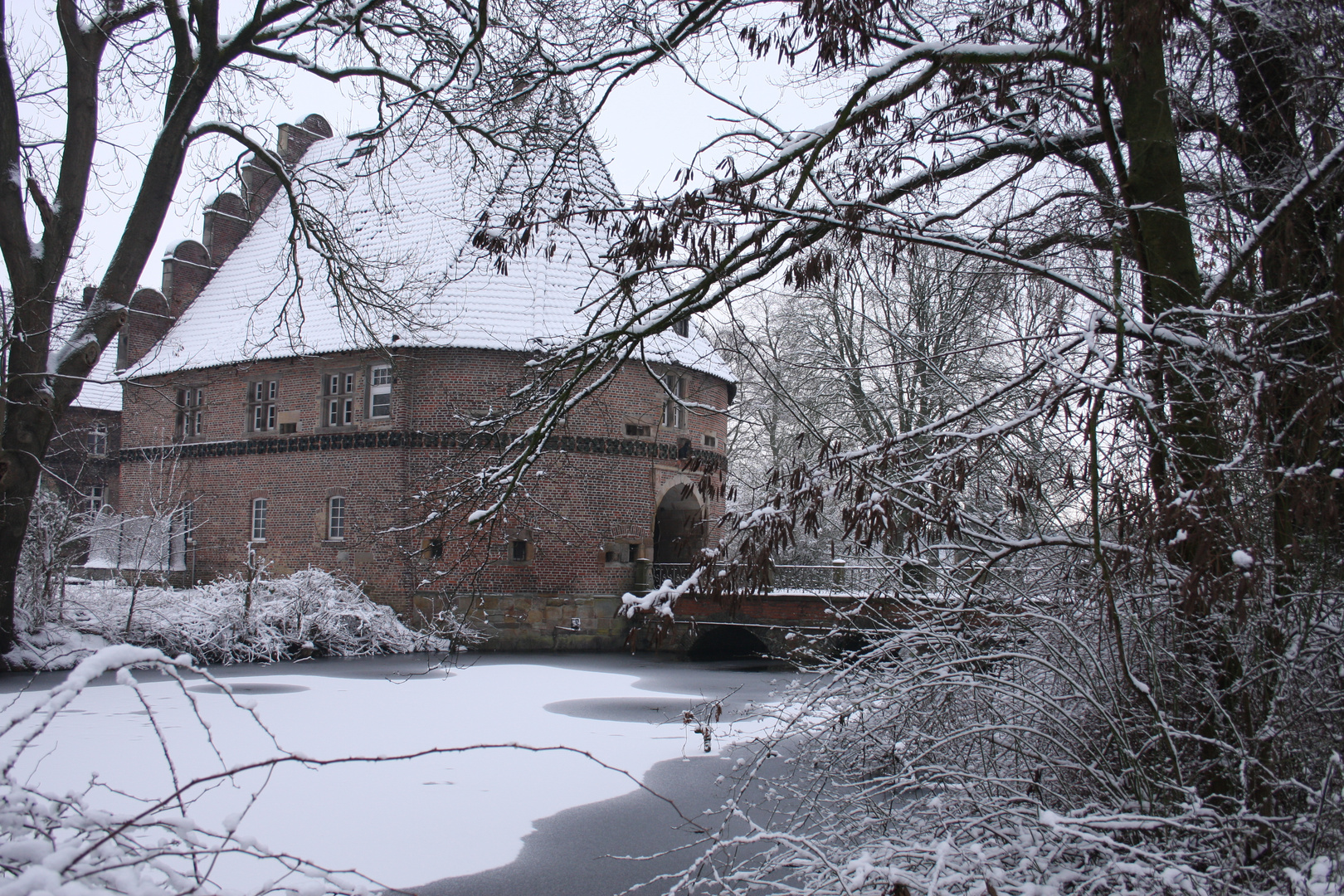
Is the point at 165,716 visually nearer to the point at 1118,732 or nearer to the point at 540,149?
the point at 540,149

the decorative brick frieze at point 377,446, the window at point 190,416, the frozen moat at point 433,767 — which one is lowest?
the frozen moat at point 433,767

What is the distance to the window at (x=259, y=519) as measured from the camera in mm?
22266

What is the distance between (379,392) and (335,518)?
2.96 metres

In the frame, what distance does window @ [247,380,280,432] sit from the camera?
74.5 ft

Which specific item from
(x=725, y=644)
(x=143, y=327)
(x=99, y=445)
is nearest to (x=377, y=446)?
(x=725, y=644)

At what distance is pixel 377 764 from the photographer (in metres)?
9.05

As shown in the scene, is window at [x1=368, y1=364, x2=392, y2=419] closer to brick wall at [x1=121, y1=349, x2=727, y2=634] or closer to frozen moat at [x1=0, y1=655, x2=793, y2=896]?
brick wall at [x1=121, y1=349, x2=727, y2=634]

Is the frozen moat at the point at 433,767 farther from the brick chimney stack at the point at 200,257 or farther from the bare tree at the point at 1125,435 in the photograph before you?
the brick chimney stack at the point at 200,257

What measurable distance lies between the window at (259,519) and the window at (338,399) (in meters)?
2.57

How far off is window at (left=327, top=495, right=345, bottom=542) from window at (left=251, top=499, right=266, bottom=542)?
195 centimetres

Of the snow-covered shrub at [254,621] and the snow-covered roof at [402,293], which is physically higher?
the snow-covered roof at [402,293]

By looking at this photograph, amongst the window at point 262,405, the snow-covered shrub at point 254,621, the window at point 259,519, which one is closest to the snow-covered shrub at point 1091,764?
the snow-covered shrub at point 254,621

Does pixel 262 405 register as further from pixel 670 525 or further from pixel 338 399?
pixel 670 525

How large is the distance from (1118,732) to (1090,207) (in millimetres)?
3717
